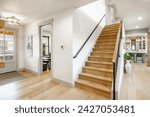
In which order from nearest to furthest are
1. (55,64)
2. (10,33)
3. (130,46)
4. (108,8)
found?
(55,64) < (10,33) < (108,8) < (130,46)

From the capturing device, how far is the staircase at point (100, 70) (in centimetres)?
306

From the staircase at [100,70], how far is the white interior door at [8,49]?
164 inches

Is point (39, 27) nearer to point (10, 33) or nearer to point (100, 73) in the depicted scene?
point (10, 33)

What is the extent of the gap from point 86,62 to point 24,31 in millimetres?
4104

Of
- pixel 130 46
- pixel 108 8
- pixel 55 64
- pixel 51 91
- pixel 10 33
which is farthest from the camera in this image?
pixel 130 46

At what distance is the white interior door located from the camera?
5473mm

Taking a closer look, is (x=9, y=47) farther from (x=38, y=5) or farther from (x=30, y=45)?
(x=38, y=5)

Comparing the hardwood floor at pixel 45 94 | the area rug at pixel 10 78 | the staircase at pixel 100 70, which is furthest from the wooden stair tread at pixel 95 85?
the area rug at pixel 10 78

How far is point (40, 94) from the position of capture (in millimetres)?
2969

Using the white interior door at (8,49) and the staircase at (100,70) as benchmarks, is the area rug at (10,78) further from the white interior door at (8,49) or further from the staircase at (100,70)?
the staircase at (100,70)

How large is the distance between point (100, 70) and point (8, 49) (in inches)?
195

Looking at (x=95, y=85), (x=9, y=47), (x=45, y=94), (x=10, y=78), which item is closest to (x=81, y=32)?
(x=95, y=85)

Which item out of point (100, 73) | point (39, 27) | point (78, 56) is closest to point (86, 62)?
point (78, 56)

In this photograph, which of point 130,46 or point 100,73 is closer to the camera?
point 100,73
